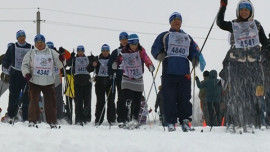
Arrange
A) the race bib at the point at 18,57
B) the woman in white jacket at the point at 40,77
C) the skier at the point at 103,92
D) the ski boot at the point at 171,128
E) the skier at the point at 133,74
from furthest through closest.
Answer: the skier at the point at 103,92, the race bib at the point at 18,57, the skier at the point at 133,74, the woman in white jacket at the point at 40,77, the ski boot at the point at 171,128

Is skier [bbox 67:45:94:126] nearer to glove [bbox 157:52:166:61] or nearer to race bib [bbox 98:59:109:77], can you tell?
race bib [bbox 98:59:109:77]

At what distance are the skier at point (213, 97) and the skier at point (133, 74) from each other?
356 centimetres

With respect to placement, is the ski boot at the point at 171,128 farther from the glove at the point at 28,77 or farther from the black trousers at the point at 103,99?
the black trousers at the point at 103,99

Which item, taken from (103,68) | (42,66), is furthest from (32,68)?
(103,68)

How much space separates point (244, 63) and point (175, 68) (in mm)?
1233

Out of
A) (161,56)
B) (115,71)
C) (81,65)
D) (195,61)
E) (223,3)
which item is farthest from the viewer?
(81,65)

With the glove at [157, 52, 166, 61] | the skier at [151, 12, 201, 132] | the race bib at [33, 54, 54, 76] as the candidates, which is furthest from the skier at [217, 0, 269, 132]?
the race bib at [33, 54, 54, 76]

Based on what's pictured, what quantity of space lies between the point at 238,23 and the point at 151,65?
2.28 metres

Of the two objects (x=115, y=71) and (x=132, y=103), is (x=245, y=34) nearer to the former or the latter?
(x=132, y=103)

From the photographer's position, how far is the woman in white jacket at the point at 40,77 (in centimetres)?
942

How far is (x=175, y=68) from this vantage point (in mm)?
8727

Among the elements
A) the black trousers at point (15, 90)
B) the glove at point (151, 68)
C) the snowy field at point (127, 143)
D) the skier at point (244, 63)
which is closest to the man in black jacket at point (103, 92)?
the black trousers at point (15, 90)

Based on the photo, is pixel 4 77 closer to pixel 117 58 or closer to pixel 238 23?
pixel 117 58

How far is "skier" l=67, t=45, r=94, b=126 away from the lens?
1304 centimetres
